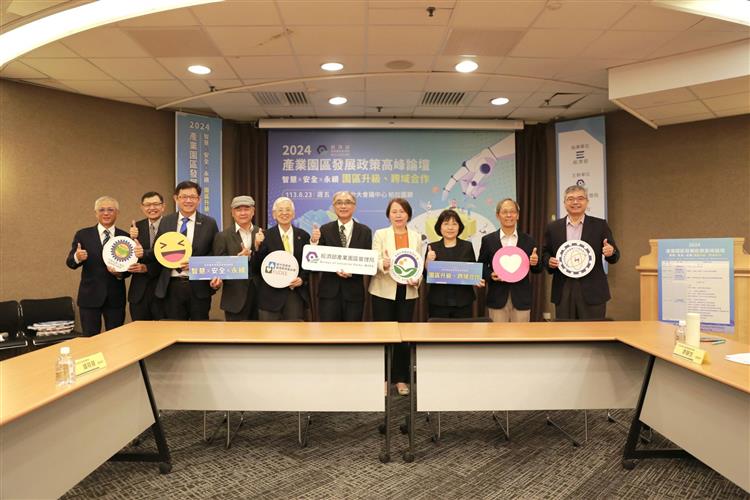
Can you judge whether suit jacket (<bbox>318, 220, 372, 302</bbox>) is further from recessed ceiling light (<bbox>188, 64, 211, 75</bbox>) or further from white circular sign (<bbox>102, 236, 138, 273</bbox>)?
recessed ceiling light (<bbox>188, 64, 211, 75</bbox>)

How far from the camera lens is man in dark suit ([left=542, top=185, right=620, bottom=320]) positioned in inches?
144

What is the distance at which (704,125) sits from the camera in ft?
18.4

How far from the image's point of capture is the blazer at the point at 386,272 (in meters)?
3.71

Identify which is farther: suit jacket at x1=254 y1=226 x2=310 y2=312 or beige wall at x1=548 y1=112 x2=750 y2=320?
beige wall at x1=548 y1=112 x2=750 y2=320

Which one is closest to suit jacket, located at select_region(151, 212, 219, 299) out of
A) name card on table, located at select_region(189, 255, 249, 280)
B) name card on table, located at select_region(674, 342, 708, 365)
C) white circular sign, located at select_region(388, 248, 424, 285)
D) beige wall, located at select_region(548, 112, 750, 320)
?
name card on table, located at select_region(189, 255, 249, 280)

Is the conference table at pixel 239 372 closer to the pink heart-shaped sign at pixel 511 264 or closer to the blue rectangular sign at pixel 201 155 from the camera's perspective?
the pink heart-shaped sign at pixel 511 264

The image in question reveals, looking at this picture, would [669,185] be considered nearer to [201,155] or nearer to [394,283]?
[394,283]

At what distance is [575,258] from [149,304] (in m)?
3.52

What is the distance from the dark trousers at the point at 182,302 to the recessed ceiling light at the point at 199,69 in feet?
7.12

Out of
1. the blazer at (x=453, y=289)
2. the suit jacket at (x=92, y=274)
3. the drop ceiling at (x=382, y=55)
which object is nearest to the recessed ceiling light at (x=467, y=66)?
the drop ceiling at (x=382, y=55)

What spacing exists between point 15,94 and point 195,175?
6.48 feet

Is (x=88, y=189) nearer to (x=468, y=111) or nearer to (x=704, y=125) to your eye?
(x=468, y=111)

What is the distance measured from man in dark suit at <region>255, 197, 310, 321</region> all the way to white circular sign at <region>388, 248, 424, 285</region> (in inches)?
29.3

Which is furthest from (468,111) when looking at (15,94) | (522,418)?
(15,94)
